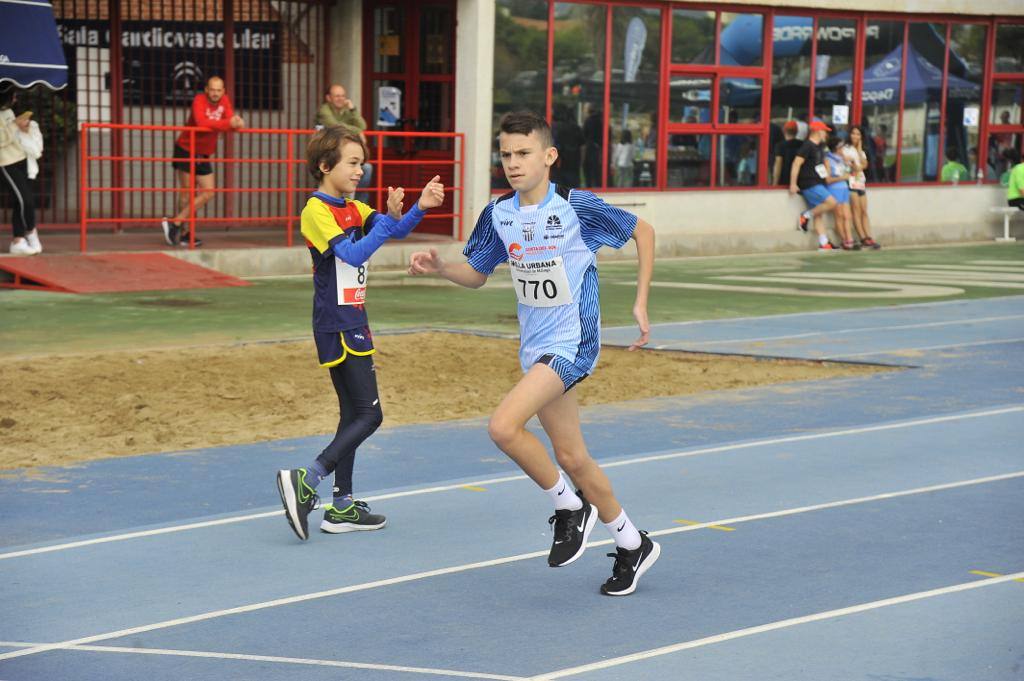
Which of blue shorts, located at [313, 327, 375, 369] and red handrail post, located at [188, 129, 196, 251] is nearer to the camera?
blue shorts, located at [313, 327, 375, 369]

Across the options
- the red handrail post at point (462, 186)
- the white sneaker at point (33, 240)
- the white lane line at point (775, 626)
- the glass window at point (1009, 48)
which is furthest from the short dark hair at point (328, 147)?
the glass window at point (1009, 48)

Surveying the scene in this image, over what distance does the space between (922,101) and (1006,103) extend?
251 cm

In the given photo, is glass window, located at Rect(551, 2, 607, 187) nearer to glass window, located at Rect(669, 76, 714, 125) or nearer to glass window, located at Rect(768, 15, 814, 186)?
glass window, located at Rect(669, 76, 714, 125)

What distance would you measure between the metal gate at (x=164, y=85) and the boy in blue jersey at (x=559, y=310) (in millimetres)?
15754

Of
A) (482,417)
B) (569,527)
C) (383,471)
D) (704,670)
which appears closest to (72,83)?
(482,417)

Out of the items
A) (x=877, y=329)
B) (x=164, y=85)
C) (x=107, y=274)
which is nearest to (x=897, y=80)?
(x=164, y=85)

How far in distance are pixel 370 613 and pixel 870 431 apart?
201 inches

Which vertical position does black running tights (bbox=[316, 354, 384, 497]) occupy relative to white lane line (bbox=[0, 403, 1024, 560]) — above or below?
above

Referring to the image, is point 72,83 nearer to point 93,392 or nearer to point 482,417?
point 93,392

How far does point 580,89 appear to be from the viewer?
78.9ft

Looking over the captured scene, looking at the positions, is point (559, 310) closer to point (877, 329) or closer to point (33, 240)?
point (877, 329)

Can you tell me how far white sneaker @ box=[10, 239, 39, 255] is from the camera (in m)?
17.9

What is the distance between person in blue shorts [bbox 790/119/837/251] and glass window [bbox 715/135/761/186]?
2.32ft

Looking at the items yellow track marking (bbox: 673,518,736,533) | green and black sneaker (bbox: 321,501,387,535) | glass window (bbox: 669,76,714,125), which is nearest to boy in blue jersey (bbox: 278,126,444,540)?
green and black sneaker (bbox: 321,501,387,535)
